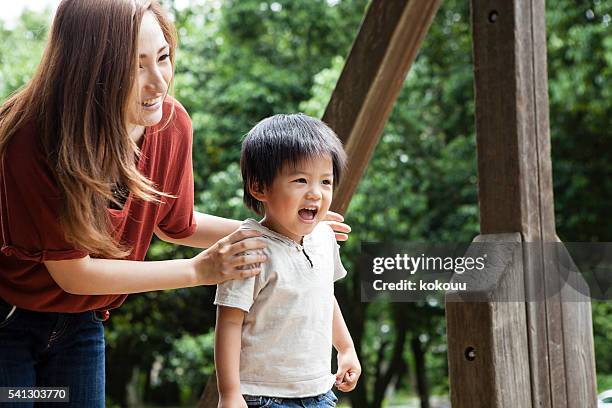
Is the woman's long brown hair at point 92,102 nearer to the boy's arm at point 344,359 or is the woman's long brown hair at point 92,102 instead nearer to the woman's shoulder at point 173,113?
the woman's shoulder at point 173,113

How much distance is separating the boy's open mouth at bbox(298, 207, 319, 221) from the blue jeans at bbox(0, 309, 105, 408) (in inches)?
18.3

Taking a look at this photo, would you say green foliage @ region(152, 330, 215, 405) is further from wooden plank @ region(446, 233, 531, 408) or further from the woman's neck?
the woman's neck

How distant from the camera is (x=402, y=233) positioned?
7.15 metres

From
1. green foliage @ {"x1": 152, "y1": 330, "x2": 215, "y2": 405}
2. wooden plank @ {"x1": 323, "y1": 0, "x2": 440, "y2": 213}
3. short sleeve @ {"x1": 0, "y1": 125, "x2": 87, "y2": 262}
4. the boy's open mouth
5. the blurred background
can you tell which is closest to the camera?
short sleeve @ {"x1": 0, "y1": 125, "x2": 87, "y2": 262}

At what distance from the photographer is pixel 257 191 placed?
1.41 metres

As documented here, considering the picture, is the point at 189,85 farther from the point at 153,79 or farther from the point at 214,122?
the point at 153,79

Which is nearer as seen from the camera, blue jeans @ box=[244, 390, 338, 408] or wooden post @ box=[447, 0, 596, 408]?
blue jeans @ box=[244, 390, 338, 408]

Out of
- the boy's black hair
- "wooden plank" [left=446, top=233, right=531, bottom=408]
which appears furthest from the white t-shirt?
"wooden plank" [left=446, top=233, right=531, bottom=408]

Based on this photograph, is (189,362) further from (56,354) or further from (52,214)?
(52,214)

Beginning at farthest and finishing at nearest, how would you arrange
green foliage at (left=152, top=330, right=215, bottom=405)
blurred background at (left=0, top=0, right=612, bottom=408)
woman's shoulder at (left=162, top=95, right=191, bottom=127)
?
green foliage at (left=152, top=330, right=215, bottom=405), blurred background at (left=0, top=0, right=612, bottom=408), woman's shoulder at (left=162, top=95, right=191, bottom=127)

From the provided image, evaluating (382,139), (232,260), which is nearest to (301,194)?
(232,260)

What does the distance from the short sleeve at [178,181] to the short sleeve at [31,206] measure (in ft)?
0.87

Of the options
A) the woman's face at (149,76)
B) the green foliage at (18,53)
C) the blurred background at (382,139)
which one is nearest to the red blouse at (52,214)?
the woman's face at (149,76)

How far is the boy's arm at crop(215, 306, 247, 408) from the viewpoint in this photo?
4.26 ft
